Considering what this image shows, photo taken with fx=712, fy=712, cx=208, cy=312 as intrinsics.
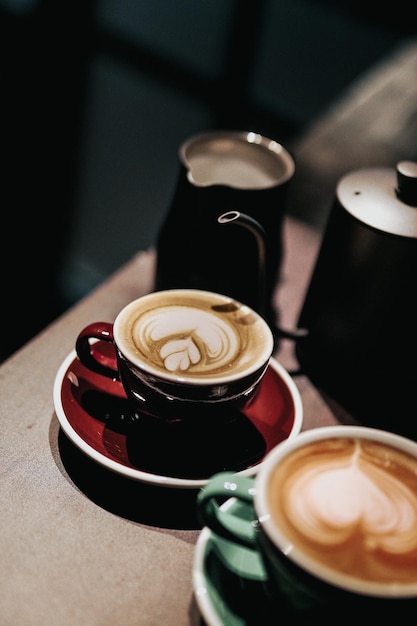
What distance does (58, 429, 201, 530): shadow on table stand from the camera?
62 cm

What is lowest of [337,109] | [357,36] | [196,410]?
[357,36]

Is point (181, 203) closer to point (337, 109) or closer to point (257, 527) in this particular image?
point (257, 527)

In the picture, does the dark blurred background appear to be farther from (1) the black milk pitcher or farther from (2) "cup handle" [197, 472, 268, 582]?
(2) "cup handle" [197, 472, 268, 582]

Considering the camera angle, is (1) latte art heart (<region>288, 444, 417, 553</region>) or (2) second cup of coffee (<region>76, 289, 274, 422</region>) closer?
(1) latte art heart (<region>288, 444, 417, 553</region>)

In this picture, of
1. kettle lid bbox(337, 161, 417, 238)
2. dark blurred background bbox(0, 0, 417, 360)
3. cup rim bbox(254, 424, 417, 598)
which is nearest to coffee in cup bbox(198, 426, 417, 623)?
cup rim bbox(254, 424, 417, 598)

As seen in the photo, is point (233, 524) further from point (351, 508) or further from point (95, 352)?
point (95, 352)

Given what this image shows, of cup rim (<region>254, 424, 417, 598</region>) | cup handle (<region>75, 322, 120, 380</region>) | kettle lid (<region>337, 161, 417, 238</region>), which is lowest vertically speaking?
cup handle (<region>75, 322, 120, 380</region>)

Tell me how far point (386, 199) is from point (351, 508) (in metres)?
0.34

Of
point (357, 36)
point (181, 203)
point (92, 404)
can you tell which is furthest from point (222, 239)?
point (357, 36)

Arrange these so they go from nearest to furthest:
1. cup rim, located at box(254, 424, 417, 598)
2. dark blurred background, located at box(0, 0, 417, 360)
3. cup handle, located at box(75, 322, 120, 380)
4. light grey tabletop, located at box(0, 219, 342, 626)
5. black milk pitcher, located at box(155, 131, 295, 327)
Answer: cup rim, located at box(254, 424, 417, 598) < light grey tabletop, located at box(0, 219, 342, 626) < cup handle, located at box(75, 322, 120, 380) < black milk pitcher, located at box(155, 131, 295, 327) < dark blurred background, located at box(0, 0, 417, 360)

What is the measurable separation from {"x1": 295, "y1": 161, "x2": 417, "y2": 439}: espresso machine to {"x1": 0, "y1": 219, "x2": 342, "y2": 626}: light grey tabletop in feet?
0.19

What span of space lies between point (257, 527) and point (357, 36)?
2.92m

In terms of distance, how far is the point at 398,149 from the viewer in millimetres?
1396

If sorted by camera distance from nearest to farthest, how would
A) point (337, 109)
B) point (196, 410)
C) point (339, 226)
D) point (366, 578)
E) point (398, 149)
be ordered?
point (366, 578) → point (196, 410) → point (339, 226) → point (398, 149) → point (337, 109)
